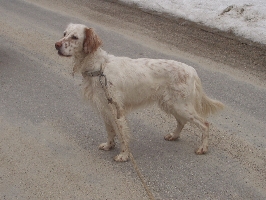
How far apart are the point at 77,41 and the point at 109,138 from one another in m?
1.32

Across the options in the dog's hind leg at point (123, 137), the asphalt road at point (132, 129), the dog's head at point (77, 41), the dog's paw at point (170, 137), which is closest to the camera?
the asphalt road at point (132, 129)

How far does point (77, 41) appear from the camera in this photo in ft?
15.0

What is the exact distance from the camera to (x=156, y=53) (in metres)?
7.97

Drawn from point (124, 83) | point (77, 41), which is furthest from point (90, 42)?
point (124, 83)

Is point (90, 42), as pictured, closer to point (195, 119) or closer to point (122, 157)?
point (122, 157)

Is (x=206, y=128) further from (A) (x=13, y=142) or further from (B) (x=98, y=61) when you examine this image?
(A) (x=13, y=142)

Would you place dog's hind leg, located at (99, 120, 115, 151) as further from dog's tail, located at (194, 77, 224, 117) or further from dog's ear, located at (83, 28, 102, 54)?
dog's tail, located at (194, 77, 224, 117)

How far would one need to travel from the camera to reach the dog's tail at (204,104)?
499 centimetres

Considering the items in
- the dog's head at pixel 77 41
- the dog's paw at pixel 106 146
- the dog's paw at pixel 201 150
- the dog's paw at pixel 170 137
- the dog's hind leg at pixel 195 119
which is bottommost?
the dog's paw at pixel 106 146

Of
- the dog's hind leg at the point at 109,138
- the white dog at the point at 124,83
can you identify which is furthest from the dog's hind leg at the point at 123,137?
the dog's hind leg at the point at 109,138

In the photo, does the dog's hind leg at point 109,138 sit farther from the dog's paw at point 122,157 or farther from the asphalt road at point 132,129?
the dog's paw at point 122,157

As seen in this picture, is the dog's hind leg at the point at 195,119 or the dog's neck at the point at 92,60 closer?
the dog's neck at the point at 92,60

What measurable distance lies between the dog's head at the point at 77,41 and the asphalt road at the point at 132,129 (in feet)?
4.37

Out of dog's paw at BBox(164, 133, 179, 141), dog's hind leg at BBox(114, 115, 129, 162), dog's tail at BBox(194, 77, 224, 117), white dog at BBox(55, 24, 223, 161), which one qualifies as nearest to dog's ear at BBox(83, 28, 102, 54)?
white dog at BBox(55, 24, 223, 161)
